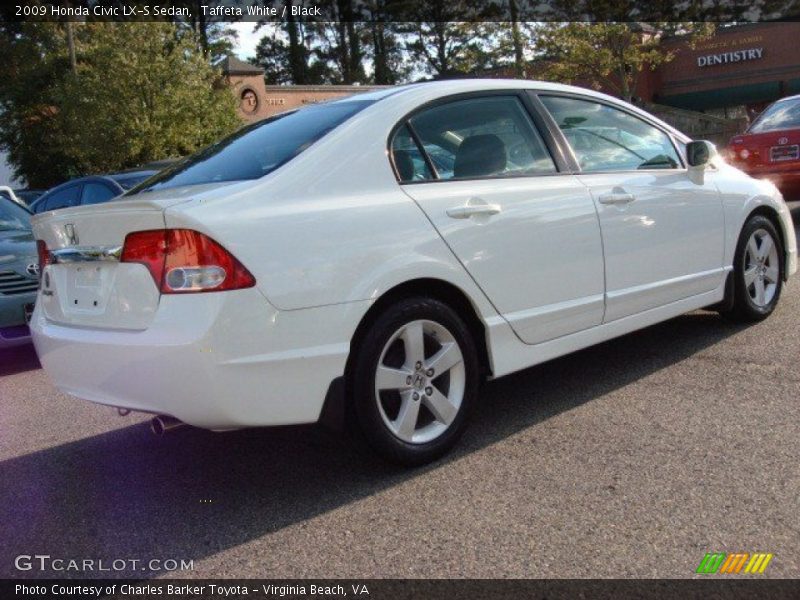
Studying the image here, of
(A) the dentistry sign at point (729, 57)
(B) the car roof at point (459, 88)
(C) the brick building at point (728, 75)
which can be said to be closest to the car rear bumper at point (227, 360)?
(B) the car roof at point (459, 88)

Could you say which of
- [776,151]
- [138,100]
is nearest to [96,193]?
[776,151]

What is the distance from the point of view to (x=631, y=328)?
14.3 ft

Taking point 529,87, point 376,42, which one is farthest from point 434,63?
point 529,87

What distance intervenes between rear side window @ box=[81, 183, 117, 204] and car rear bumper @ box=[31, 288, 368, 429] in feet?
22.4

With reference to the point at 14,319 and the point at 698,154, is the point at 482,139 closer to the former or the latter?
the point at 698,154

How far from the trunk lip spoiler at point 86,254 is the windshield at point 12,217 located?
13.3 feet

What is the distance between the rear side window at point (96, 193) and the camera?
9484mm

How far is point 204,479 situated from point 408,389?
3.35ft

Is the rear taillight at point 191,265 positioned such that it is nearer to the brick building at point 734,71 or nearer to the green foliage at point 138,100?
the green foliage at point 138,100

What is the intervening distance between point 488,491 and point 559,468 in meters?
0.35

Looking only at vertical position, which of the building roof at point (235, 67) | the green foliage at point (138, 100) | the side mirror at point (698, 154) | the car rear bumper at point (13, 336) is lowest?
the car rear bumper at point (13, 336)

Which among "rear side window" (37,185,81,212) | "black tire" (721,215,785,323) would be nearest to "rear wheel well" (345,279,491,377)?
"black tire" (721,215,785,323)

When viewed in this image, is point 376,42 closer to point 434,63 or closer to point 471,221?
point 434,63
